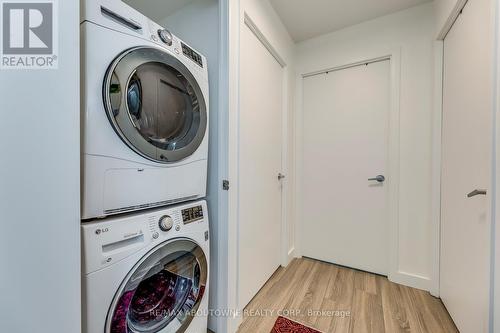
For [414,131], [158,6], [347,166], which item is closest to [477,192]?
[414,131]

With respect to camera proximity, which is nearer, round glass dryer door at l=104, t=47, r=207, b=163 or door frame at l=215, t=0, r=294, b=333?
round glass dryer door at l=104, t=47, r=207, b=163

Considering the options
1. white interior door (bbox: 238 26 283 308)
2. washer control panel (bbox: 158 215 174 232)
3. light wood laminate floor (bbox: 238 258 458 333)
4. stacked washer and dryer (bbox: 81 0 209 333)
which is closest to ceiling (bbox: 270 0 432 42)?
white interior door (bbox: 238 26 283 308)

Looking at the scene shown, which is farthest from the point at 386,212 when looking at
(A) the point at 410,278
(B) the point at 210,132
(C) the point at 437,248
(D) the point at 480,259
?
(B) the point at 210,132

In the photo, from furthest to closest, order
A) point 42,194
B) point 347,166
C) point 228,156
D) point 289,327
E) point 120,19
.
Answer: point 347,166
point 289,327
point 228,156
point 120,19
point 42,194

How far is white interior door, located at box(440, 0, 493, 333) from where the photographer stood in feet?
3.34

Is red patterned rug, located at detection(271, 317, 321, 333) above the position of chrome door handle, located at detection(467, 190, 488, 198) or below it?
below

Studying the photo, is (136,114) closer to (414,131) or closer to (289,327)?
(289,327)

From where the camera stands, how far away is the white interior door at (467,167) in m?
1.02

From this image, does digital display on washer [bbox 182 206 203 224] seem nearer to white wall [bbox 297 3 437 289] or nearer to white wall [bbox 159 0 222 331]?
white wall [bbox 159 0 222 331]

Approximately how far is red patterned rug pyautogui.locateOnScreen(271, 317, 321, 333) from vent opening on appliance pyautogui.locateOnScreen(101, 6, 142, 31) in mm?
1766

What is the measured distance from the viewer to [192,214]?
3.37 ft

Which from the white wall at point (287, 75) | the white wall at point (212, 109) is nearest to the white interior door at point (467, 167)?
the white wall at point (287, 75)

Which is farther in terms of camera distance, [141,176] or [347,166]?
[347,166]

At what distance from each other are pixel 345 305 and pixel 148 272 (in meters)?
1.45
